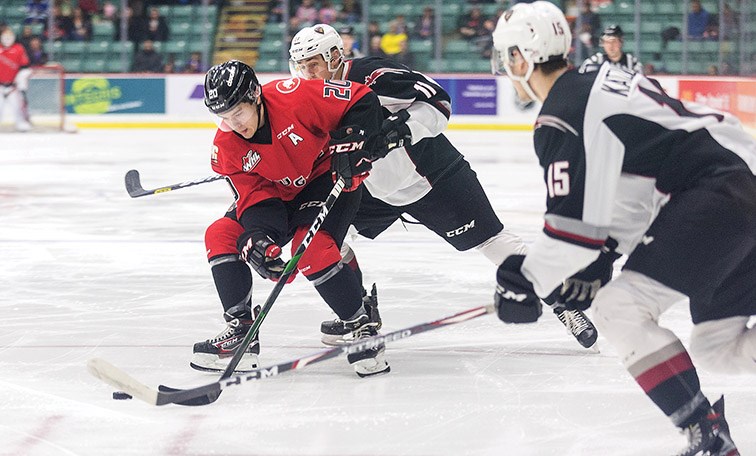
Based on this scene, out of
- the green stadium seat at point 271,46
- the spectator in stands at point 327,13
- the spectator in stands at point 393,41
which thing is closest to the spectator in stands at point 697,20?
the spectator in stands at point 393,41

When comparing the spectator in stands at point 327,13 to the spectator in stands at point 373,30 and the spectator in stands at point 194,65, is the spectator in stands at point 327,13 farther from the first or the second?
the spectator in stands at point 194,65

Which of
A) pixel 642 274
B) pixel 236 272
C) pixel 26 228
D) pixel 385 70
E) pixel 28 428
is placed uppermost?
pixel 385 70

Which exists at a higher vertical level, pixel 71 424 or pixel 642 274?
pixel 642 274

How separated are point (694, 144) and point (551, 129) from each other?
0.90 ft

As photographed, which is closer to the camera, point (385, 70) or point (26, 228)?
point (385, 70)

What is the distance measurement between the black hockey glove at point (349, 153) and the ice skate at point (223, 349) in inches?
20.0

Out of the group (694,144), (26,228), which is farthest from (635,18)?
(694,144)

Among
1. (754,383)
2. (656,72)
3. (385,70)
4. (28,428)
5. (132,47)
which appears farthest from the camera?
(132,47)

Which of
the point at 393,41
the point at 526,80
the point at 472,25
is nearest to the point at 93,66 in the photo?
the point at 393,41

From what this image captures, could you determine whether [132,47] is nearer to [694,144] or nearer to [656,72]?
[656,72]

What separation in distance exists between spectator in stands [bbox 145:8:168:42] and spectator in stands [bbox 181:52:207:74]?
48cm

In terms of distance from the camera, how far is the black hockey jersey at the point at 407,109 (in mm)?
3179

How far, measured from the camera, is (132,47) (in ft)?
→ 40.6

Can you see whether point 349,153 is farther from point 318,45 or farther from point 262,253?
point 318,45
